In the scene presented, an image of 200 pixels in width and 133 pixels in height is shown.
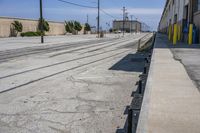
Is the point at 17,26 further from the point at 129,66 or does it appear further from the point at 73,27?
the point at 129,66

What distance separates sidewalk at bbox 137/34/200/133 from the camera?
14.2 feet

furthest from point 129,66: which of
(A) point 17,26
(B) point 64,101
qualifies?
(A) point 17,26

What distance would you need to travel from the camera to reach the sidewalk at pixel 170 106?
4316 mm

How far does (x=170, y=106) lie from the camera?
537 centimetres

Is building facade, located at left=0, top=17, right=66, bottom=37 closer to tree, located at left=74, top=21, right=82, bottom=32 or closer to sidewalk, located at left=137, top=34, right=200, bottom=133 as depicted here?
tree, located at left=74, top=21, right=82, bottom=32

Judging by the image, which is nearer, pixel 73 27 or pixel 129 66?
pixel 129 66

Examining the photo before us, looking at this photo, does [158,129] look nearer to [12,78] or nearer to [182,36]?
[12,78]

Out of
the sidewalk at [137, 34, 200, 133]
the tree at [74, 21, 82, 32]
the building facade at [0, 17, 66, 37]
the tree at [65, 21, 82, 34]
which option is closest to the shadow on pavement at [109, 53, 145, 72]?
the sidewalk at [137, 34, 200, 133]

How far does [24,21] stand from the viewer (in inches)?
2832

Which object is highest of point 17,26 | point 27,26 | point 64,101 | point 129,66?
point 27,26

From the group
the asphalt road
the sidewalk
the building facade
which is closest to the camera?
the sidewalk

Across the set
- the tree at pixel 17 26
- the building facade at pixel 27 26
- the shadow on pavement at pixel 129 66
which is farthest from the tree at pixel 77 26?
the shadow on pavement at pixel 129 66

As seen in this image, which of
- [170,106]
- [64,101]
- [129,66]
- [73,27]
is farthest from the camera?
[73,27]

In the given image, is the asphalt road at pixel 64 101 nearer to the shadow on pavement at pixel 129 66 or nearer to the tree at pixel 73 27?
the shadow on pavement at pixel 129 66
